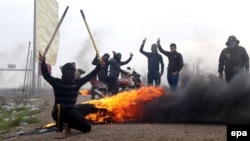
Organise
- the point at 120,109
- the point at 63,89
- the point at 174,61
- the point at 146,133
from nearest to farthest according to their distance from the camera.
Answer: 1. the point at 146,133
2. the point at 63,89
3. the point at 120,109
4. the point at 174,61

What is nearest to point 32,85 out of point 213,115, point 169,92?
point 169,92

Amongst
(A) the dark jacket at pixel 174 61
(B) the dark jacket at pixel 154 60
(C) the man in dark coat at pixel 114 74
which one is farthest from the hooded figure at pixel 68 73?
(B) the dark jacket at pixel 154 60

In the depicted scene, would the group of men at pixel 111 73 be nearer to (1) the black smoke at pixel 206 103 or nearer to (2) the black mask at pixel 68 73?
(2) the black mask at pixel 68 73

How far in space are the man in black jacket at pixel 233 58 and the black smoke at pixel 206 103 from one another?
1.36 feet

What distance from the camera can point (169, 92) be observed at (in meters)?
12.8

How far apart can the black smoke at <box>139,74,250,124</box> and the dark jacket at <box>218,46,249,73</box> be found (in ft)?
1.57

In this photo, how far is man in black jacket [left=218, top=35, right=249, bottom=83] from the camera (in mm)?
12383

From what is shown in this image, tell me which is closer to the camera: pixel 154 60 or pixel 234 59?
pixel 234 59

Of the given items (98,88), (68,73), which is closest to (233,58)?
(68,73)

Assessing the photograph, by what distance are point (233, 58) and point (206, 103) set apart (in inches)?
66.5

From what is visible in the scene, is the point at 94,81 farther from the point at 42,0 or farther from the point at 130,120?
the point at 42,0

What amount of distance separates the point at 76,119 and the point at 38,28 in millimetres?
13446

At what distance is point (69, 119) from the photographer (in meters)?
10.3

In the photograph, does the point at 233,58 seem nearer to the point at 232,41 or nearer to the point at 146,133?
the point at 232,41
